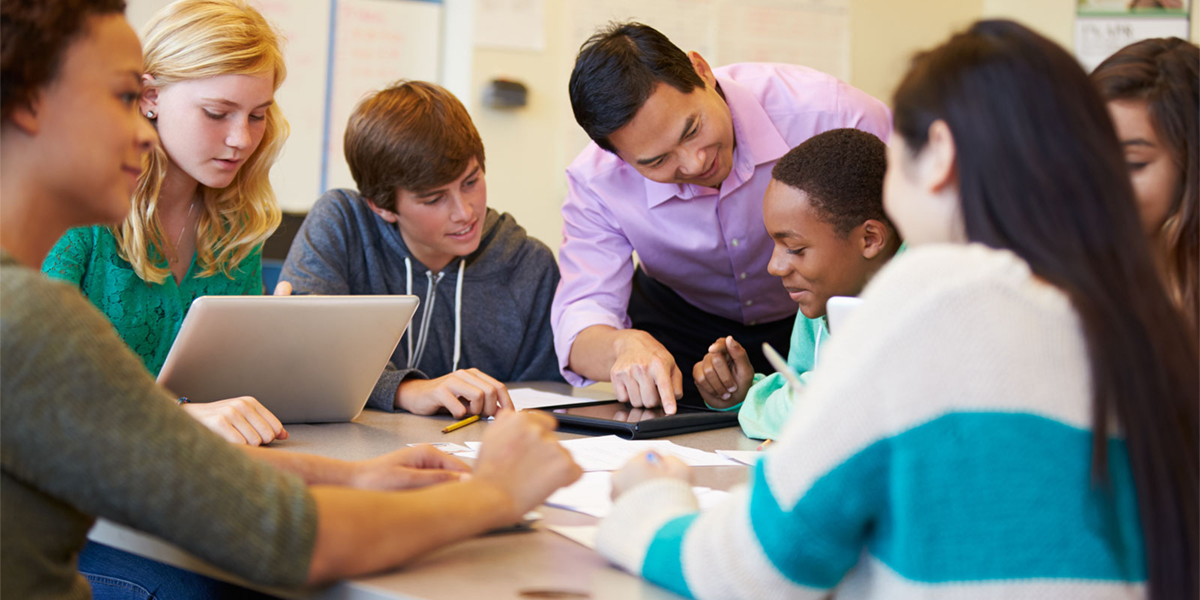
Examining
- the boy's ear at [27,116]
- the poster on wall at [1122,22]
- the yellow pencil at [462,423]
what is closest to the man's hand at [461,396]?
the yellow pencil at [462,423]

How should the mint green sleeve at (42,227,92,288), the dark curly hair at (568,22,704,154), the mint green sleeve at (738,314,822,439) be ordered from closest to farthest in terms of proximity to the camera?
the mint green sleeve at (738,314,822,439), the mint green sleeve at (42,227,92,288), the dark curly hair at (568,22,704,154)

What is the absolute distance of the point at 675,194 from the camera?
2092 millimetres

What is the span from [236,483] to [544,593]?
0.24 m

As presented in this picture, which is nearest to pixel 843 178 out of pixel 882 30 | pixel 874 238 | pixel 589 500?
pixel 874 238

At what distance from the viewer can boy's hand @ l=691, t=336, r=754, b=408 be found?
1.62 meters

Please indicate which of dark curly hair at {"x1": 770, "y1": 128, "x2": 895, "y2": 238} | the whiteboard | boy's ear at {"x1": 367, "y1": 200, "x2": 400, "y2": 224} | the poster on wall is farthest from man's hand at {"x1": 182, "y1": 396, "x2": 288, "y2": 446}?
the poster on wall

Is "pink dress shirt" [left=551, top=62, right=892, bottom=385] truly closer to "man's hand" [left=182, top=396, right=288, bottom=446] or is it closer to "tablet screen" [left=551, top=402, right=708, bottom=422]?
"tablet screen" [left=551, top=402, right=708, bottom=422]

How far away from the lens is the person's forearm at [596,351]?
1870mm

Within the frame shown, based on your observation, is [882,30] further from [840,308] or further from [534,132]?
[840,308]

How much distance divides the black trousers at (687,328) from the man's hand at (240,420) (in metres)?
1.08

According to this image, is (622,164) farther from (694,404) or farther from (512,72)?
(512,72)

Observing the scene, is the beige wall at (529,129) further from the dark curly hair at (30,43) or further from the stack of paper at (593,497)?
the dark curly hair at (30,43)

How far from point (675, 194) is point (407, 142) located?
574mm

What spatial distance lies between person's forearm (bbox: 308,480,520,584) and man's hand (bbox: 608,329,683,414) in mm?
690
